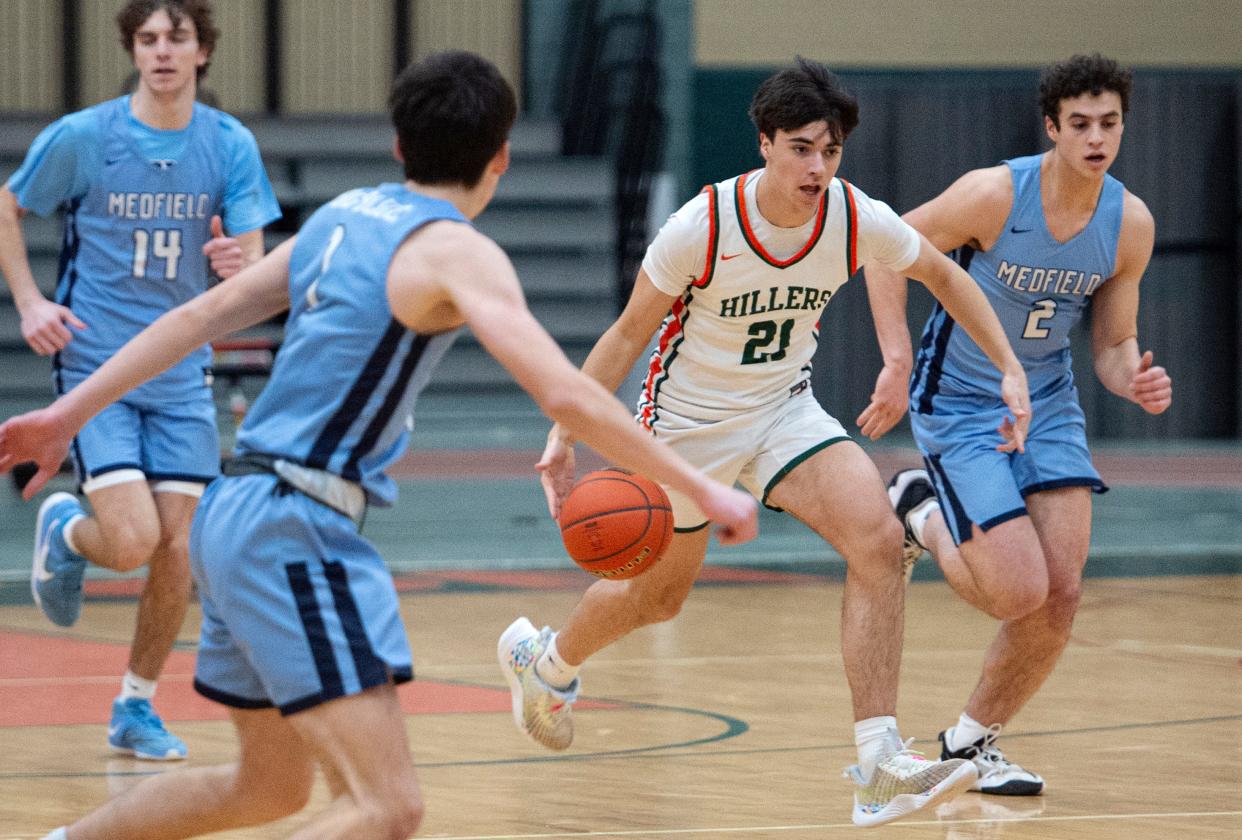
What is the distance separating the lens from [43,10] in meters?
17.0

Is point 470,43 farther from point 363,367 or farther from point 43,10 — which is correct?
point 363,367

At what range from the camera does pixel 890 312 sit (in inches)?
212

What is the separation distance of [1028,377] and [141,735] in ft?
8.56

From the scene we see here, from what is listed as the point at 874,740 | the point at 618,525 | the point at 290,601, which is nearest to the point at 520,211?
the point at 618,525

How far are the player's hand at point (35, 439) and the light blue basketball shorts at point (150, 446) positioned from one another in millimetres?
2090

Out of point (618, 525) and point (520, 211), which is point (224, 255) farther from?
point (520, 211)

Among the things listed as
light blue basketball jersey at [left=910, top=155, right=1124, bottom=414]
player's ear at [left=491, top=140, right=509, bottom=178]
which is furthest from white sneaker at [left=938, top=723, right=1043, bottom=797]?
player's ear at [left=491, top=140, right=509, bottom=178]

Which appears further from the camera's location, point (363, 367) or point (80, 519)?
point (80, 519)

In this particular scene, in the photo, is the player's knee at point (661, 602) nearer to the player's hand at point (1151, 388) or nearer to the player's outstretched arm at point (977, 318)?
the player's outstretched arm at point (977, 318)

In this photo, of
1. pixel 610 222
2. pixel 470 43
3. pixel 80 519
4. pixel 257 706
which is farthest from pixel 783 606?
pixel 470 43

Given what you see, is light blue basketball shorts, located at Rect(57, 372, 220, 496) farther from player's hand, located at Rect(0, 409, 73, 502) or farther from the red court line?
player's hand, located at Rect(0, 409, 73, 502)

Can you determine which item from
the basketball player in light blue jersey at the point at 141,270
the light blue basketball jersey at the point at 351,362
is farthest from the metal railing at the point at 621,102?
the light blue basketball jersey at the point at 351,362

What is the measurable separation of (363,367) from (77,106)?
14422 millimetres

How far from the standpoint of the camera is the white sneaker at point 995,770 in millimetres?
5148
